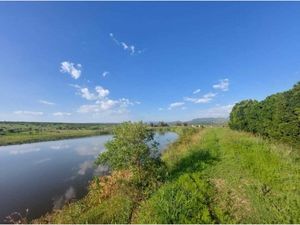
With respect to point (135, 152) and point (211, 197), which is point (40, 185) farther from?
point (211, 197)

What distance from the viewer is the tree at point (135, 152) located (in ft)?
36.5

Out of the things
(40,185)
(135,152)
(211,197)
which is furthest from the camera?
(40,185)

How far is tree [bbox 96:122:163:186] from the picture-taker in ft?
36.5

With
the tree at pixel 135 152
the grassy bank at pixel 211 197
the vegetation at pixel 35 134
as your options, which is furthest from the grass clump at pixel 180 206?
the vegetation at pixel 35 134

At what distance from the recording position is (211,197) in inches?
350

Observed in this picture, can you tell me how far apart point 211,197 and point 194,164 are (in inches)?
190

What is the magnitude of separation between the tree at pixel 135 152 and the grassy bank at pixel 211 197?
704mm

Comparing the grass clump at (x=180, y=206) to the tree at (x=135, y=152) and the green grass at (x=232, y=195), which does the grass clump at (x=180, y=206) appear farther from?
the tree at (x=135, y=152)

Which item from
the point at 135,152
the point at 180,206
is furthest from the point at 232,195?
the point at 135,152

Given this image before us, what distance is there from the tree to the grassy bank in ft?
2.31

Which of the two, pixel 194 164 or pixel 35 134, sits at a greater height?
pixel 35 134

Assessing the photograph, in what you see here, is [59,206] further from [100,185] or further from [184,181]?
[184,181]

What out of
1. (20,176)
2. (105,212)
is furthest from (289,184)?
(20,176)

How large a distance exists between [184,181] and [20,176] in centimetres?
1697
